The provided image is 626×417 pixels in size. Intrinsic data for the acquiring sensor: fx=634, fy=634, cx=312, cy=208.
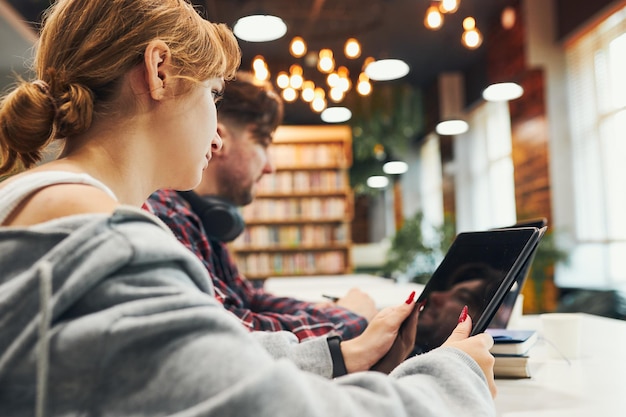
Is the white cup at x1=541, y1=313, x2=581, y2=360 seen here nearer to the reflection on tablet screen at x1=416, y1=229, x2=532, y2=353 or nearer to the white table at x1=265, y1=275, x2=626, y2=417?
the white table at x1=265, y1=275, x2=626, y2=417

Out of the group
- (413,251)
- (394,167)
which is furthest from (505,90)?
(394,167)

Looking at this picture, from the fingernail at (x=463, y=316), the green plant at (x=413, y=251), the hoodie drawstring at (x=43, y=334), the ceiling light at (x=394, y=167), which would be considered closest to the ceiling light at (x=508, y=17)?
the green plant at (x=413, y=251)

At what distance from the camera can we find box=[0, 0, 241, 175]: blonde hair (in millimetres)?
815

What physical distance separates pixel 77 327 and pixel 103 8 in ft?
1.48

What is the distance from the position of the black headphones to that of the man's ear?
1.11 m

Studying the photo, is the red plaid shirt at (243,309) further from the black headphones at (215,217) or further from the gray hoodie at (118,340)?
the gray hoodie at (118,340)

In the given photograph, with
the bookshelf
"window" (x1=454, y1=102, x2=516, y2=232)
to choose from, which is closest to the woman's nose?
"window" (x1=454, y1=102, x2=516, y2=232)

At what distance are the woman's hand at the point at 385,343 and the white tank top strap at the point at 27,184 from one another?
1.93 ft

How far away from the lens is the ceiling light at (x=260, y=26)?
4184 mm

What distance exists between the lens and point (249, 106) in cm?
215

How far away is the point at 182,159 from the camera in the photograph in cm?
89

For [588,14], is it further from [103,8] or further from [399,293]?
[103,8]

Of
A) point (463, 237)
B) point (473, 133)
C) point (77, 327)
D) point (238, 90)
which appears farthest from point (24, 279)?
point (473, 133)

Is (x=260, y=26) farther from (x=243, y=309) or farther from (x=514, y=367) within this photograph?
(x=514, y=367)
